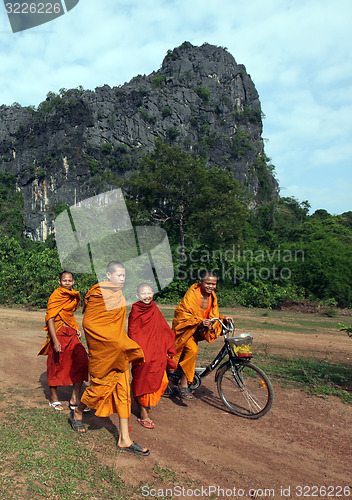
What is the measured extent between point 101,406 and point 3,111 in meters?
81.8

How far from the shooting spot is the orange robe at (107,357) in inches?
125

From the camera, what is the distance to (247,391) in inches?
164

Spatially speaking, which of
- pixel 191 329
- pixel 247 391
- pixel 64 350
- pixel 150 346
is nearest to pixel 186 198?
pixel 191 329

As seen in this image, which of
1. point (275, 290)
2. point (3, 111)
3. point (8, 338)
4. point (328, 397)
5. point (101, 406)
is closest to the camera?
point (101, 406)

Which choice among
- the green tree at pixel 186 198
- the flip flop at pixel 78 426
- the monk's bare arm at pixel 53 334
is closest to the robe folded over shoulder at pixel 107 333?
the flip flop at pixel 78 426

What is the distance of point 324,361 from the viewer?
629 cm

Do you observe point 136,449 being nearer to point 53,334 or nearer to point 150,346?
point 150,346

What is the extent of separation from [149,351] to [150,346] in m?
0.05

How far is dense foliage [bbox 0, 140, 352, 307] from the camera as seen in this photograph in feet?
48.9

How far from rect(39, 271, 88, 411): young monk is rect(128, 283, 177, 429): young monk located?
0.65 m

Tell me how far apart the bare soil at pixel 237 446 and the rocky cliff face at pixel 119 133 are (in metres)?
53.2

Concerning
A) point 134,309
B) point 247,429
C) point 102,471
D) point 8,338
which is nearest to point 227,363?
point 247,429

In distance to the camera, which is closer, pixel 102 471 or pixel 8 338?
pixel 102 471

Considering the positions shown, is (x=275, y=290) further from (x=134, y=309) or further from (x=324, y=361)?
(x=134, y=309)
